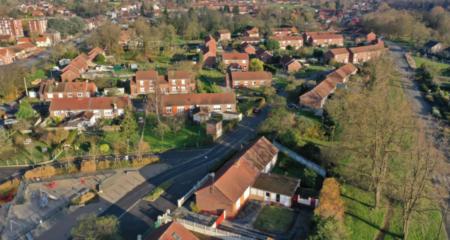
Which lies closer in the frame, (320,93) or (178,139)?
(178,139)

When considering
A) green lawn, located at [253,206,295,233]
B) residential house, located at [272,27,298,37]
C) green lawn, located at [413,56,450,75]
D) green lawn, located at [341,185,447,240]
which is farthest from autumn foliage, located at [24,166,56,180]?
residential house, located at [272,27,298,37]

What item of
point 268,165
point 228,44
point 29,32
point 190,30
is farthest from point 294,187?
point 29,32

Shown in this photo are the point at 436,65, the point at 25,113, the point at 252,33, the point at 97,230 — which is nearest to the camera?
the point at 97,230

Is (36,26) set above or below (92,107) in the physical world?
above

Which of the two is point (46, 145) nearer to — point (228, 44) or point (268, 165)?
point (268, 165)

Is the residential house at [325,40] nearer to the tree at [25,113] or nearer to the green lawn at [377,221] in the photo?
the tree at [25,113]

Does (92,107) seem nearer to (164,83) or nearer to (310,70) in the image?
(164,83)

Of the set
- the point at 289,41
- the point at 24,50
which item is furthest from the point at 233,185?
the point at 24,50
